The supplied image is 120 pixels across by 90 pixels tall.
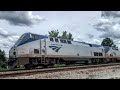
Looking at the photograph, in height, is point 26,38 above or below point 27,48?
above

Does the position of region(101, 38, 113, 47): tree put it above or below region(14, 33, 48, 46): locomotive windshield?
above

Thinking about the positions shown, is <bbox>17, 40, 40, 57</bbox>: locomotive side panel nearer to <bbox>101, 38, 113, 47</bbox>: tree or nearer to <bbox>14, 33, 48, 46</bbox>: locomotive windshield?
<bbox>14, 33, 48, 46</bbox>: locomotive windshield

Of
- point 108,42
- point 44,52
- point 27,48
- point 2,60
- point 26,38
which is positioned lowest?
point 2,60

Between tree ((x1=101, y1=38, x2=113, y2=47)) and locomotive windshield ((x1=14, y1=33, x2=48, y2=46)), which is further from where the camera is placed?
tree ((x1=101, y1=38, x2=113, y2=47))

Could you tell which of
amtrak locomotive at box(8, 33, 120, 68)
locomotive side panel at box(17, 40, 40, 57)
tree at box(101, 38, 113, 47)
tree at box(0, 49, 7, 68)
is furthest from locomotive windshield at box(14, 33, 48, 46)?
tree at box(101, 38, 113, 47)

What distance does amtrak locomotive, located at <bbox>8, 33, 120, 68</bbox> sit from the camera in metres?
16.6

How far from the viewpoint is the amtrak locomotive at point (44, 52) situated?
16562 millimetres

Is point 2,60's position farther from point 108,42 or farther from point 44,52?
point 108,42

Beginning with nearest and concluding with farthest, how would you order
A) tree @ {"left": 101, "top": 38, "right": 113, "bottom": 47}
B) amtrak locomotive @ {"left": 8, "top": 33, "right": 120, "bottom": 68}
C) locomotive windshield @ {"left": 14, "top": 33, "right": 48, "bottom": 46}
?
1. amtrak locomotive @ {"left": 8, "top": 33, "right": 120, "bottom": 68}
2. locomotive windshield @ {"left": 14, "top": 33, "right": 48, "bottom": 46}
3. tree @ {"left": 101, "top": 38, "right": 113, "bottom": 47}

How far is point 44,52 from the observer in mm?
18281

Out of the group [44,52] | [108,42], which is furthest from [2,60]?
[108,42]

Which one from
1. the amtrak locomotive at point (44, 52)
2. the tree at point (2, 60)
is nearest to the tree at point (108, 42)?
the amtrak locomotive at point (44, 52)

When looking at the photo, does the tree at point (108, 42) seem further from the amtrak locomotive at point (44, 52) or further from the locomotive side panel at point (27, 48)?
the locomotive side panel at point (27, 48)
